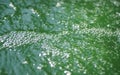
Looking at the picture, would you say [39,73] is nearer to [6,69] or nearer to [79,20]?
[6,69]

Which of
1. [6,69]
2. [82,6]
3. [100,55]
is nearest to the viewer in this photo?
[6,69]

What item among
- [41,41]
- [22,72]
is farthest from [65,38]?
[22,72]

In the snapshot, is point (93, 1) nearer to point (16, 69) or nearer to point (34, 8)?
point (34, 8)

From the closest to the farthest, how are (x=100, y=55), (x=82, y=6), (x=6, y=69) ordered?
1. (x=6, y=69)
2. (x=100, y=55)
3. (x=82, y=6)

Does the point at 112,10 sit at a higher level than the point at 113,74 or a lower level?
higher

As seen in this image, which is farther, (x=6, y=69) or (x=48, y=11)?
(x=48, y=11)

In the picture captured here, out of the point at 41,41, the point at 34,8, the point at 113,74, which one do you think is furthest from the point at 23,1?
the point at 113,74
